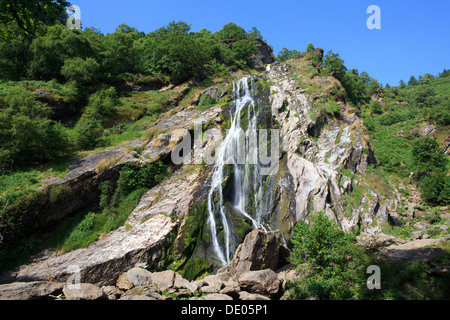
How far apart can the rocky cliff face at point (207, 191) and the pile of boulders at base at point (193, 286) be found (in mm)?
638

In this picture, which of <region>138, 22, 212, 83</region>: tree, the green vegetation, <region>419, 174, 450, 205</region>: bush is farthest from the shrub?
<region>419, 174, 450, 205</region>: bush

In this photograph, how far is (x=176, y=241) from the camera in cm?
1240

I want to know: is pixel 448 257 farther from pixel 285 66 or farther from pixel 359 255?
pixel 285 66

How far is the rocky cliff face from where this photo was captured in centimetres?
1136

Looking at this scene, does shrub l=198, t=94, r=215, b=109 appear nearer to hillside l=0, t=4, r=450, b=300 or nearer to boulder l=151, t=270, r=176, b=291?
hillside l=0, t=4, r=450, b=300

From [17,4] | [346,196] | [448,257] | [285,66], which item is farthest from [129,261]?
[285,66]

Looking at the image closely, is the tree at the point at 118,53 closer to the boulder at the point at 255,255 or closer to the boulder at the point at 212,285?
the boulder at the point at 255,255

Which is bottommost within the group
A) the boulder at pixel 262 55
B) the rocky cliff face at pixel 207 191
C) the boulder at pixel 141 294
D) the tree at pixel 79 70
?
the boulder at pixel 141 294

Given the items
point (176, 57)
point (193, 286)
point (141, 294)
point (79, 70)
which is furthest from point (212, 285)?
point (176, 57)

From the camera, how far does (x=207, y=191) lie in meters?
14.9

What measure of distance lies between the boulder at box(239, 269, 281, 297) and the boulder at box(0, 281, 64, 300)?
773cm

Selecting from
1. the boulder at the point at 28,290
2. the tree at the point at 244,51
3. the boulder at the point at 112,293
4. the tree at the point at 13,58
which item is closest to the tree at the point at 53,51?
the tree at the point at 13,58

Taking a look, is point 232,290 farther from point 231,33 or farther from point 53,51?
point 231,33

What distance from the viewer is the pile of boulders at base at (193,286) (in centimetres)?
826
